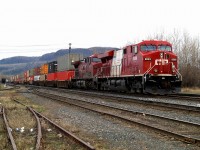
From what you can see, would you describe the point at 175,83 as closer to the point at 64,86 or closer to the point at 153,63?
the point at 153,63

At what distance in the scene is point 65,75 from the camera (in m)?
36.9

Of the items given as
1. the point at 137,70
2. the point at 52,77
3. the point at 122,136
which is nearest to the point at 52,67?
the point at 52,77

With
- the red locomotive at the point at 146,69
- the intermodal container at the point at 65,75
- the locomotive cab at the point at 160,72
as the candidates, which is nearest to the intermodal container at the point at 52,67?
the intermodal container at the point at 65,75

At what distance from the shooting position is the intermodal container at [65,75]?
35281 millimetres

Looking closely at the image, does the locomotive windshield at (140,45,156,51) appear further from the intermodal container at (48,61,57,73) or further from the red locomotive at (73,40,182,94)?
the intermodal container at (48,61,57,73)

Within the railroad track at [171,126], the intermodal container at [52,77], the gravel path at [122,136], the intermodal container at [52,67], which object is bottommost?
the gravel path at [122,136]

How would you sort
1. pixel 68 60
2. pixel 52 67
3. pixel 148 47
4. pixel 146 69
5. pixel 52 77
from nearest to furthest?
pixel 146 69, pixel 148 47, pixel 68 60, pixel 52 77, pixel 52 67

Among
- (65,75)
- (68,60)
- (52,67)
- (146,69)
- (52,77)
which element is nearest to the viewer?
(146,69)

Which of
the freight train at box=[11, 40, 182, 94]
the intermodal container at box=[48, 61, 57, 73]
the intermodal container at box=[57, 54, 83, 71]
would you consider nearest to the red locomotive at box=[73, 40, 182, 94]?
the freight train at box=[11, 40, 182, 94]

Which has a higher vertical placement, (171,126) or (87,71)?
(87,71)

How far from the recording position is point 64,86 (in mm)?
38062

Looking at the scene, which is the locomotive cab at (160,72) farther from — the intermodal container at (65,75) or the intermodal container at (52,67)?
the intermodal container at (52,67)

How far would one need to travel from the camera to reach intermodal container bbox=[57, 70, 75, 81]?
35281 mm

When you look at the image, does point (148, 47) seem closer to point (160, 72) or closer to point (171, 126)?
point (160, 72)
